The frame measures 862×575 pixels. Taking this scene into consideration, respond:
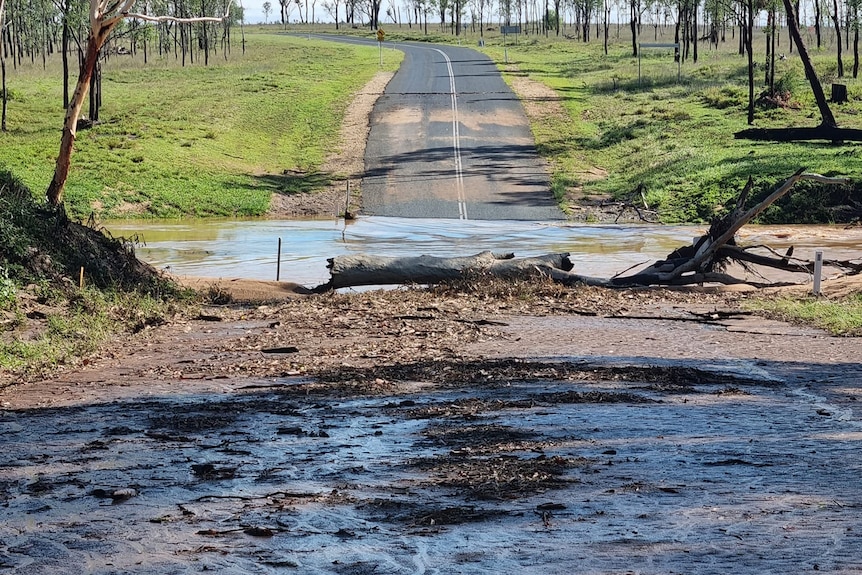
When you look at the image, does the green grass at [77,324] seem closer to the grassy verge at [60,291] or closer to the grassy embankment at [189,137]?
the grassy verge at [60,291]

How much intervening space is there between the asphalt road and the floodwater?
3.16 meters

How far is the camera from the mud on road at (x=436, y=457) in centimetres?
616

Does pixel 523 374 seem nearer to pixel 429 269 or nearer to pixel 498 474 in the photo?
pixel 498 474

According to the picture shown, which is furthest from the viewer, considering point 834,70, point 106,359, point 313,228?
point 834,70

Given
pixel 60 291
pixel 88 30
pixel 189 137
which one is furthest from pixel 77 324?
pixel 88 30

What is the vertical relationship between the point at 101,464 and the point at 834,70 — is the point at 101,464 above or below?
below

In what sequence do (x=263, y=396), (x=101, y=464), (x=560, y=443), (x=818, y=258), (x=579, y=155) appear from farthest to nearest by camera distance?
(x=579, y=155) < (x=818, y=258) < (x=263, y=396) < (x=560, y=443) < (x=101, y=464)

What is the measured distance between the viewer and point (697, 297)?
67.7 ft

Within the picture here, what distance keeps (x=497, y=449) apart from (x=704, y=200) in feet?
102

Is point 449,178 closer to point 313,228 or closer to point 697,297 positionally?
point 313,228

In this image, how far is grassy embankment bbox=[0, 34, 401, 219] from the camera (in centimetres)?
4084

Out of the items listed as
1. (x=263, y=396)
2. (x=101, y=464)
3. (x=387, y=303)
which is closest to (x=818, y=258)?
(x=387, y=303)

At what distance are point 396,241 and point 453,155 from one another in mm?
18158

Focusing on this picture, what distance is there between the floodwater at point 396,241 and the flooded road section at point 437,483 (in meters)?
14.2
